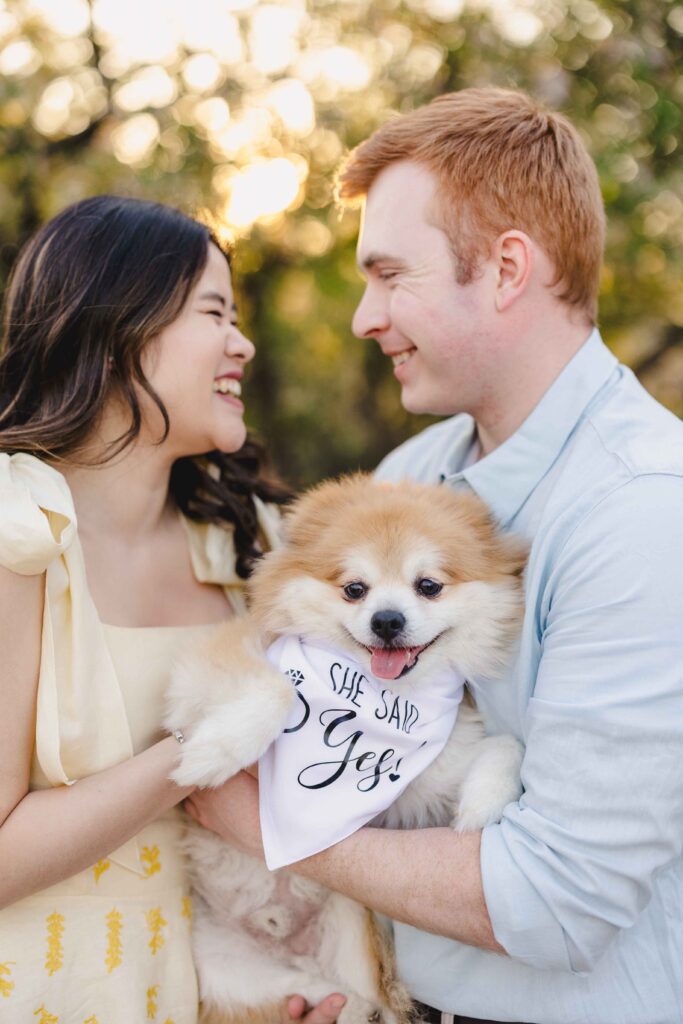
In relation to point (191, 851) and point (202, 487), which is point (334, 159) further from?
point (191, 851)

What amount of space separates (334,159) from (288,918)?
14.4 ft

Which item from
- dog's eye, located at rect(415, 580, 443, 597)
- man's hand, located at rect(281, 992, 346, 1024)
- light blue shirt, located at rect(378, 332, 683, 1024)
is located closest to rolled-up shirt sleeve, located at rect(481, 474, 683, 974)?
light blue shirt, located at rect(378, 332, 683, 1024)

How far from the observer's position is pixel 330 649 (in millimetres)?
2314

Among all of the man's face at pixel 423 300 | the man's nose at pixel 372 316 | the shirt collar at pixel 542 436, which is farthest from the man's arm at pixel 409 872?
the man's nose at pixel 372 316

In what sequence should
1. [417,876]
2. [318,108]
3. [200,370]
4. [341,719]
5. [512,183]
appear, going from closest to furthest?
[417,876] → [341,719] → [512,183] → [200,370] → [318,108]

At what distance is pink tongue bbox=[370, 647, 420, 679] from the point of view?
2209mm

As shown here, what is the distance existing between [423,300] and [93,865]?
1691mm

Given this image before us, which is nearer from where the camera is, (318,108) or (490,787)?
(490,787)

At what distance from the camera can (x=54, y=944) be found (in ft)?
6.93

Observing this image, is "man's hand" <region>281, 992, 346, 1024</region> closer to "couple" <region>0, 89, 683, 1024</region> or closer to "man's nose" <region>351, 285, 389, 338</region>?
"couple" <region>0, 89, 683, 1024</region>

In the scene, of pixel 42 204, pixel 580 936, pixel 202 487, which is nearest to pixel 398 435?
pixel 42 204

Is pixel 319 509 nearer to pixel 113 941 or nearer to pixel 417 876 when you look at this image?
pixel 417 876

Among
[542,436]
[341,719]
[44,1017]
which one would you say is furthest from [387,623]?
[44,1017]

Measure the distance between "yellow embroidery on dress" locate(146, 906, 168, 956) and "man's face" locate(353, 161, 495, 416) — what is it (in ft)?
5.10
